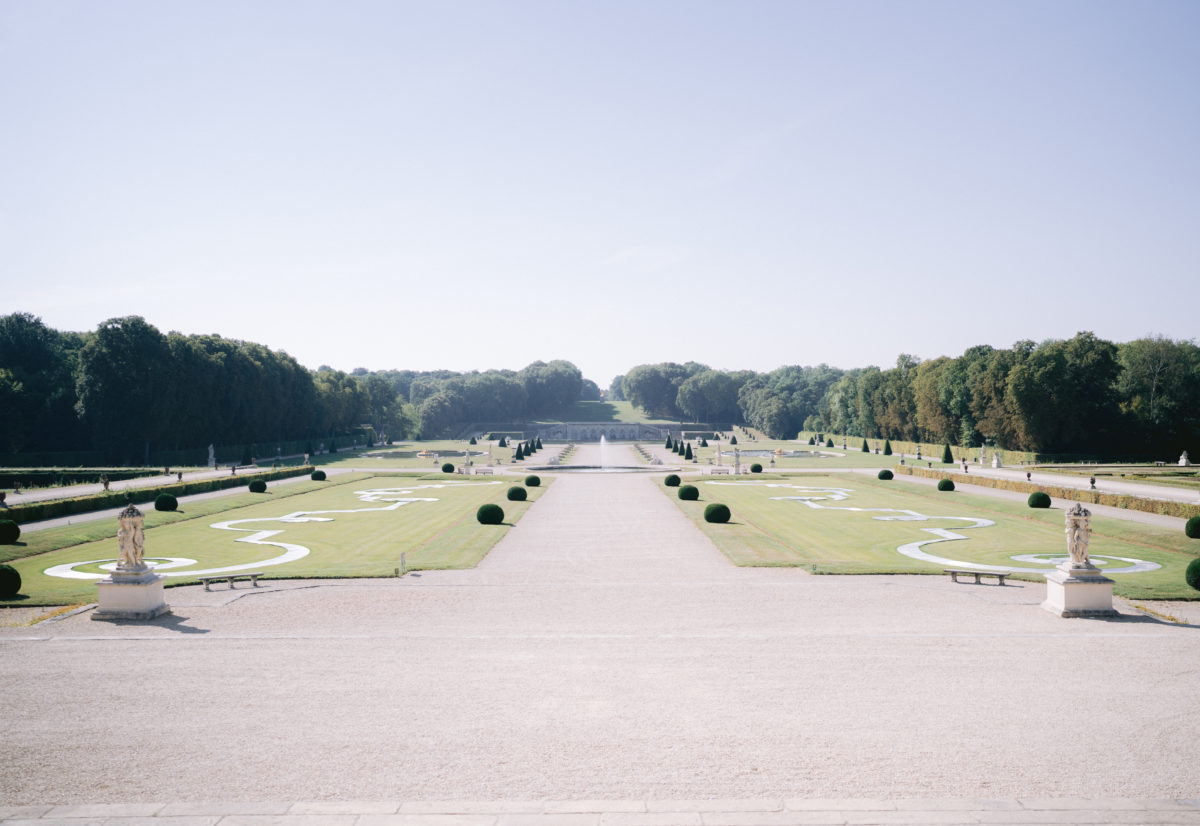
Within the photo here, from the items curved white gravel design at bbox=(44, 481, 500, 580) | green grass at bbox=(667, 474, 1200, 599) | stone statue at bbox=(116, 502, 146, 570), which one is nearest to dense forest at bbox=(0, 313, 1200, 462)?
curved white gravel design at bbox=(44, 481, 500, 580)

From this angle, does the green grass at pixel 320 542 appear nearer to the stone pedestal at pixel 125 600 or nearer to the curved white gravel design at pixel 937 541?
the stone pedestal at pixel 125 600

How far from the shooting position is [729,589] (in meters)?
19.8

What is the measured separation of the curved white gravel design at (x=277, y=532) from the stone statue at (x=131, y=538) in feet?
18.9

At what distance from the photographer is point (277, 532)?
3142cm

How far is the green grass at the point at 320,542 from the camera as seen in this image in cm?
2192

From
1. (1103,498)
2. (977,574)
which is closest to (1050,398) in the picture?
(1103,498)

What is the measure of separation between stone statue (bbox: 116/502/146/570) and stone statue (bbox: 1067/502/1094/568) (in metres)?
19.4

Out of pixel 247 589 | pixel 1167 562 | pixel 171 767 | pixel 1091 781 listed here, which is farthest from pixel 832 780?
pixel 1167 562

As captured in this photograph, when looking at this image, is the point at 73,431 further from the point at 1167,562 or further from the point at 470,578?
the point at 1167,562

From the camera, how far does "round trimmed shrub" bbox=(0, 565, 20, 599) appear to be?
60.1 feet

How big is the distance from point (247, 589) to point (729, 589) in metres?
12.3

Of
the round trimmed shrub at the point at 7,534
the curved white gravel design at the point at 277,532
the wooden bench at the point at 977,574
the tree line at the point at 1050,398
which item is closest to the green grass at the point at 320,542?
the curved white gravel design at the point at 277,532

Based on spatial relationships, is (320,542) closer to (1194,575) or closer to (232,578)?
(232,578)

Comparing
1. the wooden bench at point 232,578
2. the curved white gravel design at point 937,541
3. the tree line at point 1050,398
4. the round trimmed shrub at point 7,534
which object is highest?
the tree line at point 1050,398
